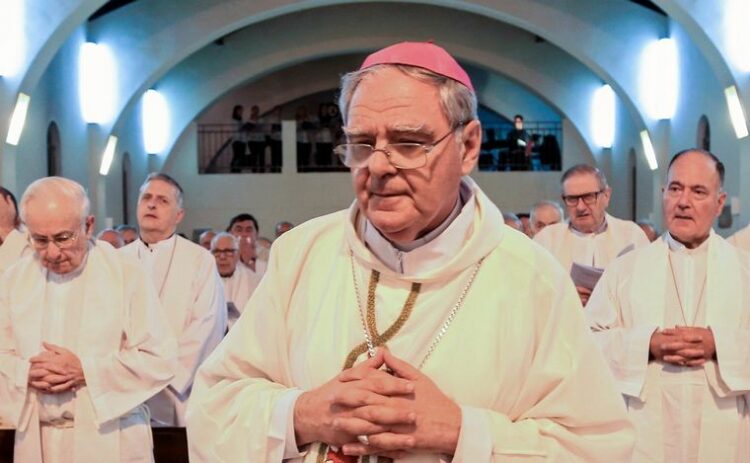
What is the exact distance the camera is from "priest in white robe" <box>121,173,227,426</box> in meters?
6.00

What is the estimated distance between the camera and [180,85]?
21812 mm

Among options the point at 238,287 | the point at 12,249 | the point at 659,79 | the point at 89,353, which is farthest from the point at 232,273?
the point at 659,79

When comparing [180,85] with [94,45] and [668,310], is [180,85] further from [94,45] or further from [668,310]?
[668,310]

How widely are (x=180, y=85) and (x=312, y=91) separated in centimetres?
550

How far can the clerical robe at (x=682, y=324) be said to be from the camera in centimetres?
438

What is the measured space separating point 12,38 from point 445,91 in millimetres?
11271

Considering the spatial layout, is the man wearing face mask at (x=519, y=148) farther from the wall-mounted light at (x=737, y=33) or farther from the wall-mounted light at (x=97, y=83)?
the wall-mounted light at (x=737, y=33)

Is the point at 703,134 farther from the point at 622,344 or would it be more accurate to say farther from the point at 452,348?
the point at 452,348

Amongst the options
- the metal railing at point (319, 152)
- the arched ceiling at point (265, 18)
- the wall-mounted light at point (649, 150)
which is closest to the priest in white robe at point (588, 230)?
the wall-mounted light at point (649, 150)

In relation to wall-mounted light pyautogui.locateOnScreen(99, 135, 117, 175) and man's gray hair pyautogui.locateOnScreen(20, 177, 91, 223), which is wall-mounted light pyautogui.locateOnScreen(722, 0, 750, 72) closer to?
man's gray hair pyautogui.locateOnScreen(20, 177, 91, 223)

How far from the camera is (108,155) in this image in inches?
696

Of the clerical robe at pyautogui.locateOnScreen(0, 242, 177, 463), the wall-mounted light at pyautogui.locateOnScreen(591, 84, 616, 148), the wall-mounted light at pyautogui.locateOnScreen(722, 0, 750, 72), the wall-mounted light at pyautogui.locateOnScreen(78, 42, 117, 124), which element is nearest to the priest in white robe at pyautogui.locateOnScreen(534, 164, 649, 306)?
the clerical robe at pyautogui.locateOnScreen(0, 242, 177, 463)

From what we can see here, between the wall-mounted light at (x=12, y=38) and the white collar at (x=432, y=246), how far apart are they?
35.5 feet

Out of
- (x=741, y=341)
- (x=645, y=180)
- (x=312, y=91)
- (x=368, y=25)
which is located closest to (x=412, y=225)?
(x=741, y=341)
